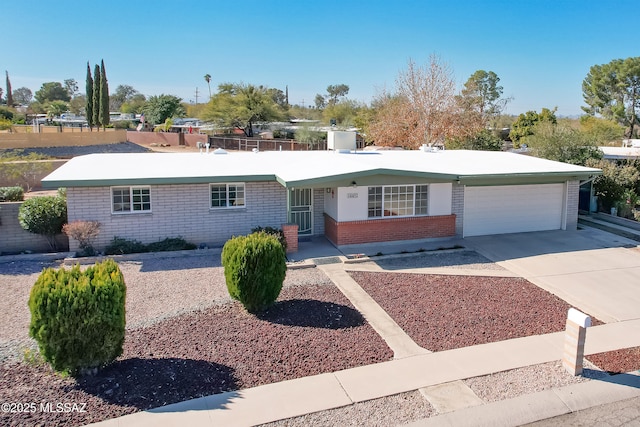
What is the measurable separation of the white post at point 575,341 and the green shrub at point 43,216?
46.7ft

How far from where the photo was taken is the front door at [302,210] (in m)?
18.2

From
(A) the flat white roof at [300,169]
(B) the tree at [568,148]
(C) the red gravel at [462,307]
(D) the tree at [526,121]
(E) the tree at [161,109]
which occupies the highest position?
(E) the tree at [161,109]

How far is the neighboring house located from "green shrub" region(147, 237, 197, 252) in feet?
0.83

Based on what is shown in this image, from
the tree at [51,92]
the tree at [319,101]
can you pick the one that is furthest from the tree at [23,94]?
the tree at [319,101]

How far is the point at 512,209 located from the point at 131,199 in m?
13.3

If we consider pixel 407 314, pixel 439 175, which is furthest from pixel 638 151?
pixel 407 314

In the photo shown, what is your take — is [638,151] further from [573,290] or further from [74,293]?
[74,293]

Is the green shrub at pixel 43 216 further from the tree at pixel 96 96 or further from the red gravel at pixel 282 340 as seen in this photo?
the tree at pixel 96 96

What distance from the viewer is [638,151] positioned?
26.7 meters

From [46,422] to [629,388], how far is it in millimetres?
8826

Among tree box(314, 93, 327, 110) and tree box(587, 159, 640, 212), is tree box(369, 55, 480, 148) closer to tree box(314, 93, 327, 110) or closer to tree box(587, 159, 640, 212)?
tree box(587, 159, 640, 212)

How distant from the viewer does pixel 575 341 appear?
8.65 metres

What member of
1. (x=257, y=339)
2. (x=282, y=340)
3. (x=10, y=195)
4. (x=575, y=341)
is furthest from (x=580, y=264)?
(x=10, y=195)

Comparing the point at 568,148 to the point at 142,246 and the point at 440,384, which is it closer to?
the point at 142,246
